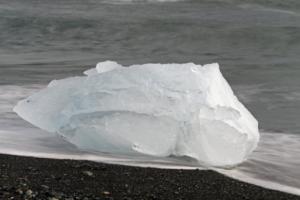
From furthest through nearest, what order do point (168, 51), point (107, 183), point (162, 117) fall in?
point (168, 51) → point (162, 117) → point (107, 183)

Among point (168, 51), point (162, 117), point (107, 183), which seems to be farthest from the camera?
point (168, 51)

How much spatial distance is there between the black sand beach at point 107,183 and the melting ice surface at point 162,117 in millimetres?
402

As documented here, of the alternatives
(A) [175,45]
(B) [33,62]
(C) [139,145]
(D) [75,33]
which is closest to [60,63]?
(B) [33,62]

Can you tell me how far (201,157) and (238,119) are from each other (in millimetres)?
456

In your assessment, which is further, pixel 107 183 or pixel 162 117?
pixel 162 117

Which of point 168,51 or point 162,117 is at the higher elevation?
point 168,51

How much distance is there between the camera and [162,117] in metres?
5.55

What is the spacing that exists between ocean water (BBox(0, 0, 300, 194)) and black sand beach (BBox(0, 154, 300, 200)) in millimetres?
292

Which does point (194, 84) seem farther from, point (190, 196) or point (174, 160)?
point (190, 196)

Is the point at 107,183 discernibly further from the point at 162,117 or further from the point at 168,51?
the point at 168,51

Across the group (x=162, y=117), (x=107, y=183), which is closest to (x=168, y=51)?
(x=162, y=117)

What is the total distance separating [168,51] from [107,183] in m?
10.8

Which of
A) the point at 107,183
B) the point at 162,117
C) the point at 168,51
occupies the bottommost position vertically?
the point at 107,183

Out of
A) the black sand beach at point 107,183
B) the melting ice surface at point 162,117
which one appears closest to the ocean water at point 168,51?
the melting ice surface at point 162,117
